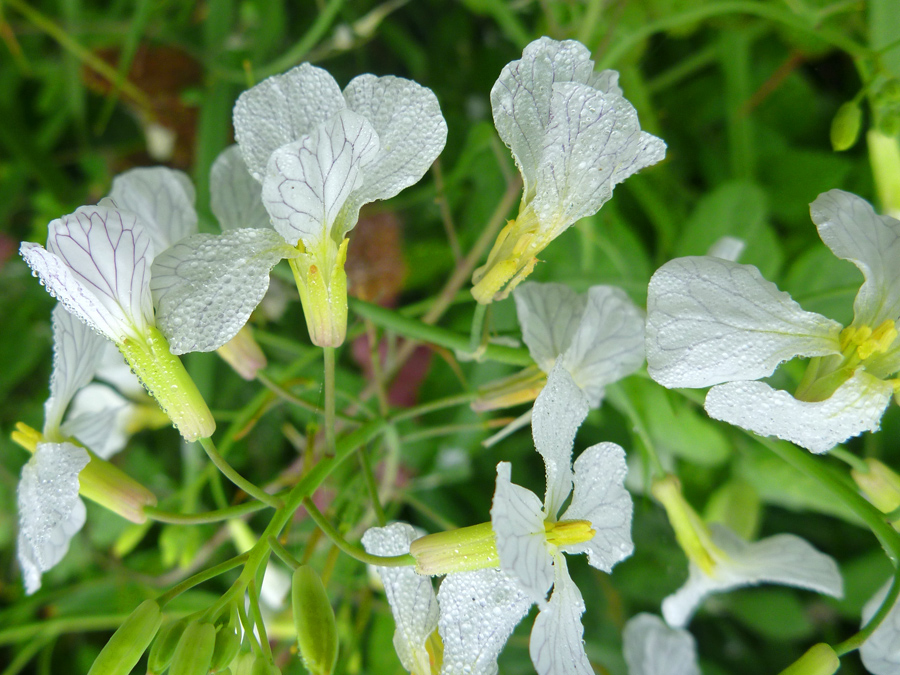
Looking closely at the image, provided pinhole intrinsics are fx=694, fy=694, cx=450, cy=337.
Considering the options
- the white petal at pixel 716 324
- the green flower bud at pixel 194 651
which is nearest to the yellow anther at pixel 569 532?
the white petal at pixel 716 324

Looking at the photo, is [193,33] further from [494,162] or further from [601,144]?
[601,144]

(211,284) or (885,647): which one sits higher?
(211,284)

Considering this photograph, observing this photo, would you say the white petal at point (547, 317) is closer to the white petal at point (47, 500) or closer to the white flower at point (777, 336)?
the white flower at point (777, 336)

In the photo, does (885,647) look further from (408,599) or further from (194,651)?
(194,651)

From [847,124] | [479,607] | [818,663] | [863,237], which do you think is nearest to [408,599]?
[479,607]

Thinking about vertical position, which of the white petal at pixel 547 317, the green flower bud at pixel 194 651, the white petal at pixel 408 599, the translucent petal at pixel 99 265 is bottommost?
the white petal at pixel 408 599

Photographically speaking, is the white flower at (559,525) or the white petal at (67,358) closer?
the white flower at (559,525)
